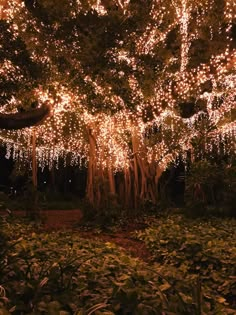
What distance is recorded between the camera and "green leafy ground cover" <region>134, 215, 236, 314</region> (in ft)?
12.3

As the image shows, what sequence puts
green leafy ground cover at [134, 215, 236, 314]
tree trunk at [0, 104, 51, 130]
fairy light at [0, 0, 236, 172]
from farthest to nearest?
fairy light at [0, 0, 236, 172]
tree trunk at [0, 104, 51, 130]
green leafy ground cover at [134, 215, 236, 314]

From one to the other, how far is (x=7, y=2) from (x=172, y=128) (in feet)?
24.2

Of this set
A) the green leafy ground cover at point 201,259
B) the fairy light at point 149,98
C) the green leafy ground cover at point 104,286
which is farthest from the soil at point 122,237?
the fairy light at point 149,98

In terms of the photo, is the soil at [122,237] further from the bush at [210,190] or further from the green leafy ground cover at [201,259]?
the bush at [210,190]

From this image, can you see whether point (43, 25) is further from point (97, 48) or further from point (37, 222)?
point (37, 222)

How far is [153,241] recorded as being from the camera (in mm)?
6984

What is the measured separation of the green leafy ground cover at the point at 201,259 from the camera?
374cm

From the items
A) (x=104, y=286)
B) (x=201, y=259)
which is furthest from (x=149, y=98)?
(x=104, y=286)

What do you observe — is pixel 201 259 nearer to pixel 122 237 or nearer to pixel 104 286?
pixel 104 286

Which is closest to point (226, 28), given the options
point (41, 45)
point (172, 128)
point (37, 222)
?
point (172, 128)

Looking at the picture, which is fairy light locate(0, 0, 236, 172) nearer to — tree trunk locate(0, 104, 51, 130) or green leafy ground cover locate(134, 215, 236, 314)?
tree trunk locate(0, 104, 51, 130)

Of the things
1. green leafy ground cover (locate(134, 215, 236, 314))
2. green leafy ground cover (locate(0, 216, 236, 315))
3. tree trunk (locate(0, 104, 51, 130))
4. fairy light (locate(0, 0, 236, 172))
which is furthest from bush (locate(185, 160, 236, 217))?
tree trunk (locate(0, 104, 51, 130))

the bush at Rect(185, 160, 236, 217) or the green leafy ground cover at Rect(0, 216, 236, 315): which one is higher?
the bush at Rect(185, 160, 236, 217)

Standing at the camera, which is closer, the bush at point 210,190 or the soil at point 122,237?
the soil at point 122,237
